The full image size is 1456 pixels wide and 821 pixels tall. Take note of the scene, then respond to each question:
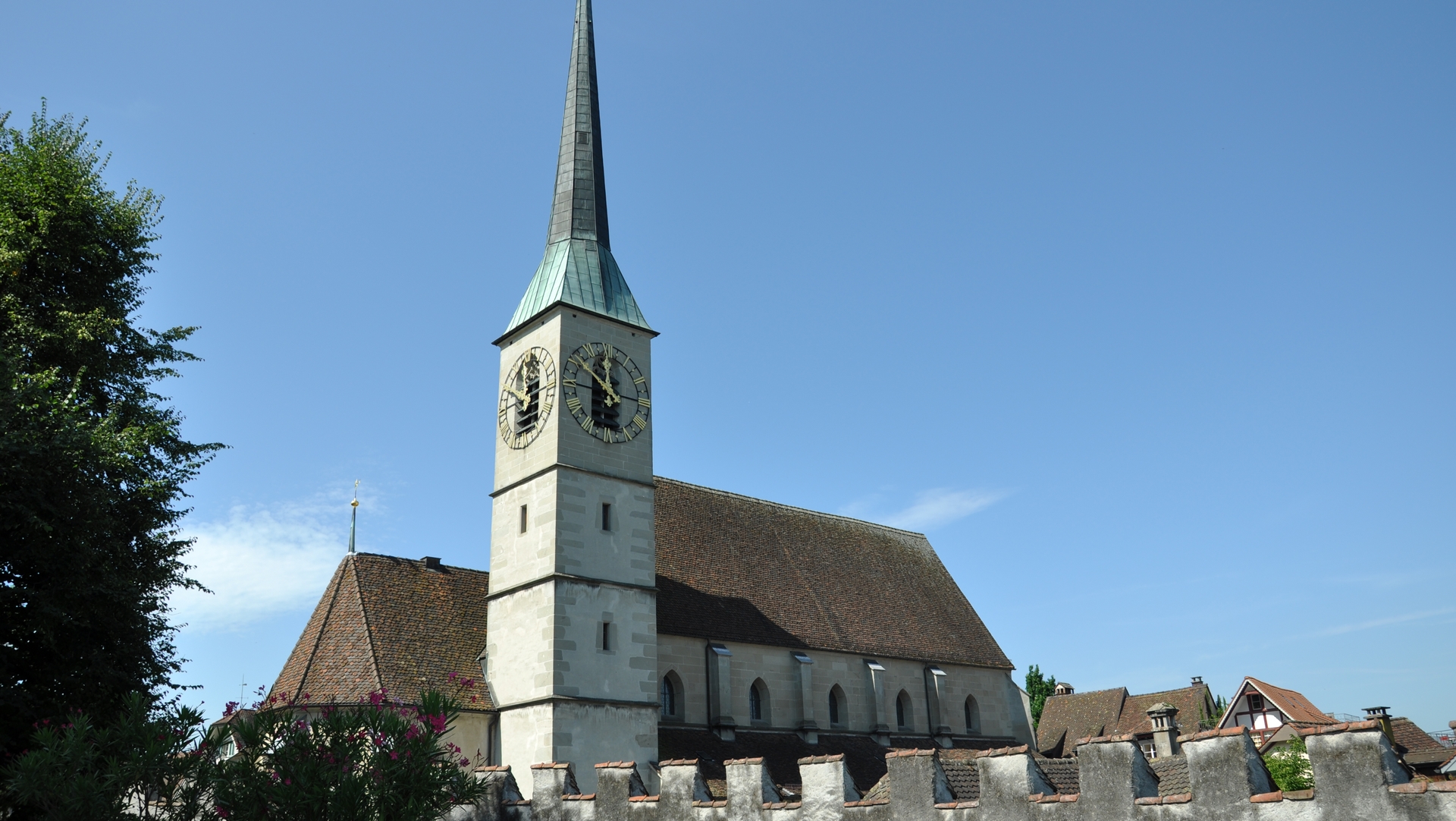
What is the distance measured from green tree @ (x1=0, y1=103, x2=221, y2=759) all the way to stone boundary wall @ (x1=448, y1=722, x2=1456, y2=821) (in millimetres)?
6705

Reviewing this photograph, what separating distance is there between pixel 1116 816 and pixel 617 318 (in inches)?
894

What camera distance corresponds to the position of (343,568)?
29.6 m

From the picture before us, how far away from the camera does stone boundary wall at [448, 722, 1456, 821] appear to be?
9.98 meters

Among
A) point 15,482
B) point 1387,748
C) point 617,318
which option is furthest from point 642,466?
point 1387,748

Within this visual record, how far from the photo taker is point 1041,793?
1252cm

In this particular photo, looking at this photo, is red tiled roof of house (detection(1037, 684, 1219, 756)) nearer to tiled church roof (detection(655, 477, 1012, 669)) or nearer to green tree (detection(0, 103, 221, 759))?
tiled church roof (detection(655, 477, 1012, 669))

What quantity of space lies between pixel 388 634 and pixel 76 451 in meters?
11.6

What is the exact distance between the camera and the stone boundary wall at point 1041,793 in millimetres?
9984

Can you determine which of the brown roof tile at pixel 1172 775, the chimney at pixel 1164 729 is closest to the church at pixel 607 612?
the chimney at pixel 1164 729

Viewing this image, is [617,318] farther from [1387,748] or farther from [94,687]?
[1387,748]

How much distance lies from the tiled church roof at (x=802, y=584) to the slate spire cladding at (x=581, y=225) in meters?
7.07

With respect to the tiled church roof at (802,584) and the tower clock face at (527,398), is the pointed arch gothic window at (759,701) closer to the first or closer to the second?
the tiled church roof at (802,584)

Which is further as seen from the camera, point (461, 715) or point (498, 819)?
point (461, 715)

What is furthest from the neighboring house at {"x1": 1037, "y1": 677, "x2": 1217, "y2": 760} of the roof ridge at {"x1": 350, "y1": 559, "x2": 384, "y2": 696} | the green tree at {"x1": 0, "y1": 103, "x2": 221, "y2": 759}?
the green tree at {"x1": 0, "y1": 103, "x2": 221, "y2": 759}
